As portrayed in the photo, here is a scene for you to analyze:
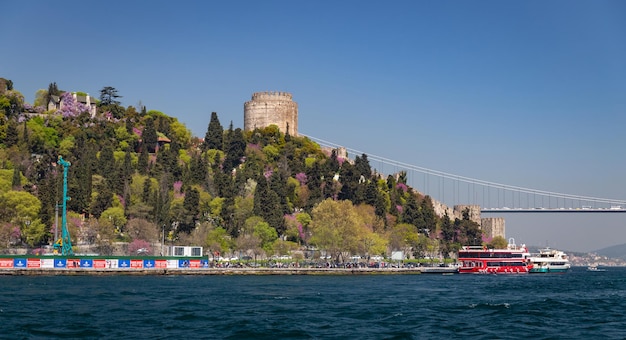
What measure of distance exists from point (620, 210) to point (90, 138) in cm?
9918

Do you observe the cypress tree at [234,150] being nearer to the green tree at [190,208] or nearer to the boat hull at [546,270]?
the green tree at [190,208]

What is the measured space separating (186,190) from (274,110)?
Result: 48.1m

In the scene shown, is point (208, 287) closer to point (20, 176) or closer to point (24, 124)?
point (20, 176)

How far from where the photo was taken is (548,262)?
138 meters

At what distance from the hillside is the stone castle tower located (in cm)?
707

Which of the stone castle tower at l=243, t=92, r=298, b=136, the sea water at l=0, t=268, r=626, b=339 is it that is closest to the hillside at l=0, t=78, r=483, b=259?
→ the stone castle tower at l=243, t=92, r=298, b=136

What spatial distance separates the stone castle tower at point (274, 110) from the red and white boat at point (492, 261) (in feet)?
144

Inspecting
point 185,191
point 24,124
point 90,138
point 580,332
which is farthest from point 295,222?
point 580,332

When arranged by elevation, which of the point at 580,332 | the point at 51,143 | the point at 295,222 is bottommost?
the point at 580,332

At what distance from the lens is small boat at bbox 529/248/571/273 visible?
134 metres

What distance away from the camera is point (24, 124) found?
400 feet

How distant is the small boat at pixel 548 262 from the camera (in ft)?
439

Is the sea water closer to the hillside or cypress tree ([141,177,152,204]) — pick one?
the hillside

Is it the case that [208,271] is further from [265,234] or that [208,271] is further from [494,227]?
[494,227]
